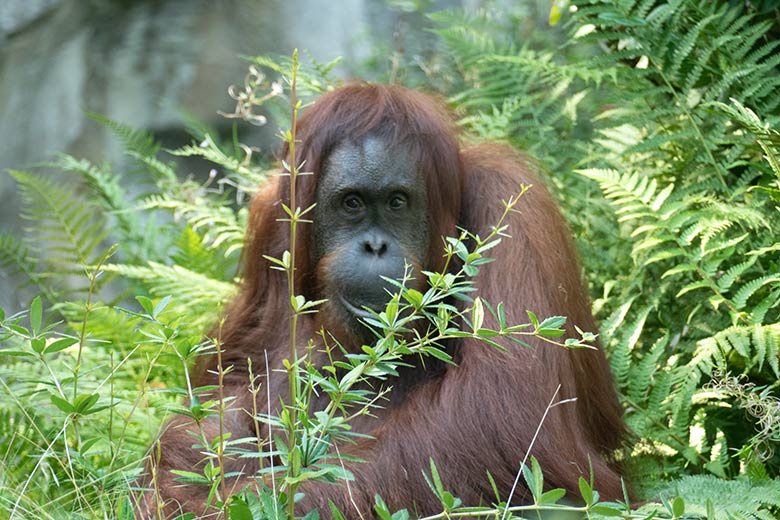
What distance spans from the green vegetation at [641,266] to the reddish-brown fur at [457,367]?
0.35ft

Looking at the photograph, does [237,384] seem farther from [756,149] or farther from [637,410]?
[756,149]

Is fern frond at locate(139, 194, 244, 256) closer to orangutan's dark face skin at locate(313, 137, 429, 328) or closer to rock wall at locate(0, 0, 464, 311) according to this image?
orangutan's dark face skin at locate(313, 137, 429, 328)

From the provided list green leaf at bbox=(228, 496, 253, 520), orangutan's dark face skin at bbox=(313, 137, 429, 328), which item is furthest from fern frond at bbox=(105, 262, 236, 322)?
green leaf at bbox=(228, 496, 253, 520)

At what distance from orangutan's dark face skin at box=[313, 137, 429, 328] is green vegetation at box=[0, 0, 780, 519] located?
18cm

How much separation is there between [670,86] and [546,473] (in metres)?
1.92

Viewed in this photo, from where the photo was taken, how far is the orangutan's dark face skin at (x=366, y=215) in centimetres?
306

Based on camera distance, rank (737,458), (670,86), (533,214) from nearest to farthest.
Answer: (533,214)
(737,458)
(670,86)

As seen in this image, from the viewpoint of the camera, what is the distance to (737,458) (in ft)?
11.3

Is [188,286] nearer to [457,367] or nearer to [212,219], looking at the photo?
[212,219]

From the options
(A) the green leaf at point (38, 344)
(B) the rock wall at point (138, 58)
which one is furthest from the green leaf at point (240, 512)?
(B) the rock wall at point (138, 58)

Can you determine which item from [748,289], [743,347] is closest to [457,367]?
[743,347]

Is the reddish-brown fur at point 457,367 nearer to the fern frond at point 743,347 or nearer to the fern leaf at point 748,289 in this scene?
the fern frond at point 743,347

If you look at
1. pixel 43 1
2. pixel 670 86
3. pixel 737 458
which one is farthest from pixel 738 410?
pixel 43 1

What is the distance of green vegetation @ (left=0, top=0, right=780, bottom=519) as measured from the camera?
315cm
